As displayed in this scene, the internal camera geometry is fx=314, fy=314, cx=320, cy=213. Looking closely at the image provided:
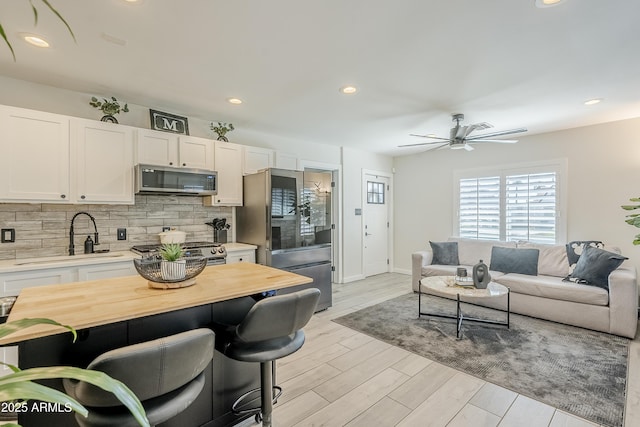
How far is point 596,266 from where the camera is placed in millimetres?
3518

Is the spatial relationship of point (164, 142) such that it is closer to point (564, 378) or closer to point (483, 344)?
point (483, 344)

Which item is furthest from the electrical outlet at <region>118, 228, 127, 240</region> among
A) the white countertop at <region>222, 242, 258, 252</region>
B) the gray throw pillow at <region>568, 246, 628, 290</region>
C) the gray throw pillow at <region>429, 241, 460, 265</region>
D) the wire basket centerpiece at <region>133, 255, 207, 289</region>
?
the gray throw pillow at <region>568, 246, 628, 290</region>

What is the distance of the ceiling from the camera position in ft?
6.46

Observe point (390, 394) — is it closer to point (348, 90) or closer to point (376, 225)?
point (348, 90)

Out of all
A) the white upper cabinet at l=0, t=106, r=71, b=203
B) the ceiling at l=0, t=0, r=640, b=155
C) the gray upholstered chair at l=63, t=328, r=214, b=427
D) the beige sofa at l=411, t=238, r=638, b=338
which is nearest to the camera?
the gray upholstered chair at l=63, t=328, r=214, b=427

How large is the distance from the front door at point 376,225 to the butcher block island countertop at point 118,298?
168 inches

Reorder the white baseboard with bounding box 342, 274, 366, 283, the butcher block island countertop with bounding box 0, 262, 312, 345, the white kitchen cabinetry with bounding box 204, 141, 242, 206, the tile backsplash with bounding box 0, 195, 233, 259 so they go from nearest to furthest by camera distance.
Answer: the butcher block island countertop with bounding box 0, 262, 312, 345 → the tile backsplash with bounding box 0, 195, 233, 259 → the white kitchen cabinetry with bounding box 204, 141, 242, 206 → the white baseboard with bounding box 342, 274, 366, 283

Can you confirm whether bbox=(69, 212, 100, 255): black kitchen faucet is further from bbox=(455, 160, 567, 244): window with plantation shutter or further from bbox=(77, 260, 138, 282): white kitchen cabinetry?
bbox=(455, 160, 567, 244): window with plantation shutter

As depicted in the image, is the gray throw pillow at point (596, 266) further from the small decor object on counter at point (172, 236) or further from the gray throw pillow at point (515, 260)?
the small decor object on counter at point (172, 236)

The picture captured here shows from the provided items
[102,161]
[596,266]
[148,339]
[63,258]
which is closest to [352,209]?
[596,266]

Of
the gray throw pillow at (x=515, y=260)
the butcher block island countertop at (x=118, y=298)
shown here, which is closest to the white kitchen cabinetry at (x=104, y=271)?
the butcher block island countertop at (x=118, y=298)

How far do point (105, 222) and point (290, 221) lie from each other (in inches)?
79.4

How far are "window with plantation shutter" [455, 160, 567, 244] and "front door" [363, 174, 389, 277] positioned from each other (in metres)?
1.46

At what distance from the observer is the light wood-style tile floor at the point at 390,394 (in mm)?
2029
